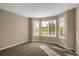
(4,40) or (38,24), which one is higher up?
(38,24)

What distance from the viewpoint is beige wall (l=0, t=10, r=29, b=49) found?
5.53 metres

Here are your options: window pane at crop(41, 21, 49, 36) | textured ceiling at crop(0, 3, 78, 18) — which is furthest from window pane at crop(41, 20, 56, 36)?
textured ceiling at crop(0, 3, 78, 18)

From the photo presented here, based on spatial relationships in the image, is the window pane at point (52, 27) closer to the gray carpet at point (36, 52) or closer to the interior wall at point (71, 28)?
the interior wall at point (71, 28)

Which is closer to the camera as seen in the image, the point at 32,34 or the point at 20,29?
the point at 20,29

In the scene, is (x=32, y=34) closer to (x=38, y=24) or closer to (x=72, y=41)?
(x=38, y=24)

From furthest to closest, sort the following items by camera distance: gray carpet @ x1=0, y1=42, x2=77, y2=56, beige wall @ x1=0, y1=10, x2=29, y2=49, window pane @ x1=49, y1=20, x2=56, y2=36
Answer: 1. window pane @ x1=49, y1=20, x2=56, y2=36
2. beige wall @ x1=0, y1=10, x2=29, y2=49
3. gray carpet @ x1=0, y1=42, x2=77, y2=56

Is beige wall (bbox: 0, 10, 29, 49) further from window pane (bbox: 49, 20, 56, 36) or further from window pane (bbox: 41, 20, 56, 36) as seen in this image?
window pane (bbox: 49, 20, 56, 36)

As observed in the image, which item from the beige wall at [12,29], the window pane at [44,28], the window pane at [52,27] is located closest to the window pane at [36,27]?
the window pane at [44,28]

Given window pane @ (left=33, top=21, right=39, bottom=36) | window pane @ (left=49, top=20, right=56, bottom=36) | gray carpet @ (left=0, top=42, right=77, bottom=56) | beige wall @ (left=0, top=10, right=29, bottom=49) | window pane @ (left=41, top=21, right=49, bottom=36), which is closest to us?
gray carpet @ (left=0, top=42, right=77, bottom=56)

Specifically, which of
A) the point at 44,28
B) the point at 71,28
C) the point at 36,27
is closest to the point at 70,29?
the point at 71,28

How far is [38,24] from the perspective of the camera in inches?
356

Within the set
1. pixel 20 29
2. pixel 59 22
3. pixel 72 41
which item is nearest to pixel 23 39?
pixel 20 29

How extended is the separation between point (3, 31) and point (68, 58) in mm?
4618

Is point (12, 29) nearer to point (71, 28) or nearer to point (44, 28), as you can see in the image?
point (44, 28)
